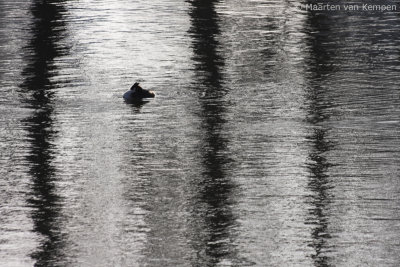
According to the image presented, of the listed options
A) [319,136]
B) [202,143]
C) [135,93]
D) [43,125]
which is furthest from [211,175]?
[135,93]

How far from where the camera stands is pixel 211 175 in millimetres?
18703

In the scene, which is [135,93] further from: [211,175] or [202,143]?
[211,175]

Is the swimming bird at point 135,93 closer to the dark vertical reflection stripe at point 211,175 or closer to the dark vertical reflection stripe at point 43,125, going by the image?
the dark vertical reflection stripe at point 211,175

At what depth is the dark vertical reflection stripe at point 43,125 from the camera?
15255 millimetres

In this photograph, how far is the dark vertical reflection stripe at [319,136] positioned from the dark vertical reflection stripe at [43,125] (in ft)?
11.0

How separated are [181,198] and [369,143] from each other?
15.9ft

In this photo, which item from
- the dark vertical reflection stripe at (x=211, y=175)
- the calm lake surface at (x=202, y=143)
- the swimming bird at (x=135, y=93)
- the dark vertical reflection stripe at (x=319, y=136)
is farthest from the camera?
the swimming bird at (x=135, y=93)

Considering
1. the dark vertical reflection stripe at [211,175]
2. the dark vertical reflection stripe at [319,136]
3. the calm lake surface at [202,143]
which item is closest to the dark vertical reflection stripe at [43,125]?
the calm lake surface at [202,143]

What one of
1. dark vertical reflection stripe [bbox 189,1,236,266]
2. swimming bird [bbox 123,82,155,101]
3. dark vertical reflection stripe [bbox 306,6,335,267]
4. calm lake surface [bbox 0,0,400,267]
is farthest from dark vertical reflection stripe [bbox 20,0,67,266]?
dark vertical reflection stripe [bbox 306,6,335,267]

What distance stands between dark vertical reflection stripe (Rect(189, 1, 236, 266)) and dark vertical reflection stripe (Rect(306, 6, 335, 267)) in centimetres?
113

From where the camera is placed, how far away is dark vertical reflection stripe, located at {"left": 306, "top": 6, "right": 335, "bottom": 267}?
50.0ft

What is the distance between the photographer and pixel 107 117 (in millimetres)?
23359

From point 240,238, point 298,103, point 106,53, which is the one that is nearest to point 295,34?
point 106,53

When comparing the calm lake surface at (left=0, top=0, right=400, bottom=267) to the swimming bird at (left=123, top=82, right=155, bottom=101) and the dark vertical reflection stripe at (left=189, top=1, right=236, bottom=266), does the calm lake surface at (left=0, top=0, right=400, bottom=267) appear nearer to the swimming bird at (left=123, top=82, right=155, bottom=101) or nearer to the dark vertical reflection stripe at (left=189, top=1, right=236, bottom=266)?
the dark vertical reflection stripe at (left=189, top=1, right=236, bottom=266)
